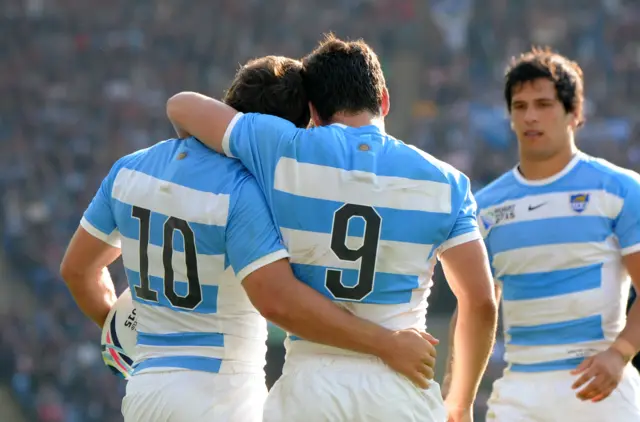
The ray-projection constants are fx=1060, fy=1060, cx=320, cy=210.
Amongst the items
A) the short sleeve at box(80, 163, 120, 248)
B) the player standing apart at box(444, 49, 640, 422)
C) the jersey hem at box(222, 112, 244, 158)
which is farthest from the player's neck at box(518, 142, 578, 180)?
the short sleeve at box(80, 163, 120, 248)

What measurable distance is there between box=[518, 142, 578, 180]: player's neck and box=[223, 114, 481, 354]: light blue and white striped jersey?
1678 mm

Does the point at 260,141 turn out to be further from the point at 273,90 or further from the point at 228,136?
the point at 273,90

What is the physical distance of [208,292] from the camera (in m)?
3.27

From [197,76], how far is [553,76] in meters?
9.30

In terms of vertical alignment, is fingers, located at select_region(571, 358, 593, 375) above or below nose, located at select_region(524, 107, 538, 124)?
below

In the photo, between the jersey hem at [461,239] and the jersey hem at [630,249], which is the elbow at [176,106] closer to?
the jersey hem at [461,239]

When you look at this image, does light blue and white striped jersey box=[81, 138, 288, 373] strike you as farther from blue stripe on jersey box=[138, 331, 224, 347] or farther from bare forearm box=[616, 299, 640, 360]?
bare forearm box=[616, 299, 640, 360]

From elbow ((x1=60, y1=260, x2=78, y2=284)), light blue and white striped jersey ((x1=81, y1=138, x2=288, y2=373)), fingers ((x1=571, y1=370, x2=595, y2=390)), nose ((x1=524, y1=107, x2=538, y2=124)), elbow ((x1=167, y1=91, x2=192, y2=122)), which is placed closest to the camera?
light blue and white striped jersey ((x1=81, y1=138, x2=288, y2=373))

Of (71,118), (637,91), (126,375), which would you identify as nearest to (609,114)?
(637,91)

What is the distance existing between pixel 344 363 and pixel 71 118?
10.5 meters

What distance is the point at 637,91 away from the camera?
13.8m

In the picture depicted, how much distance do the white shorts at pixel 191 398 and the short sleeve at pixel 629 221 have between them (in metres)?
1.85

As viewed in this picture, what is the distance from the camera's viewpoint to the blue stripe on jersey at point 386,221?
3.09m

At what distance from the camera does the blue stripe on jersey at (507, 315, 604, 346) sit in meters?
4.45
